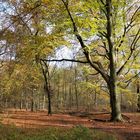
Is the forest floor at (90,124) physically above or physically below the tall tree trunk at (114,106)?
below

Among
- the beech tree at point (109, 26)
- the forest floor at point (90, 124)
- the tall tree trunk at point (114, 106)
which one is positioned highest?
the beech tree at point (109, 26)

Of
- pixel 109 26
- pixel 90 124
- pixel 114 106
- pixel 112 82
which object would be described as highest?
pixel 109 26

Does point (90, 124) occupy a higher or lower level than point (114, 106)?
lower

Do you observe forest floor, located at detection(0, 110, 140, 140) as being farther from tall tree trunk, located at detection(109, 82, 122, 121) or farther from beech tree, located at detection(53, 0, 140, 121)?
beech tree, located at detection(53, 0, 140, 121)

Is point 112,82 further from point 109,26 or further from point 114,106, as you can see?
point 109,26

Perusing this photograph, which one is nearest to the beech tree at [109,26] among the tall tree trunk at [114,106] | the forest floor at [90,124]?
the tall tree trunk at [114,106]

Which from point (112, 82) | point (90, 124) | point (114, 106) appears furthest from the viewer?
point (112, 82)

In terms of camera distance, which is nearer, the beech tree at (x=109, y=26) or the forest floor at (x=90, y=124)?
the forest floor at (x=90, y=124)

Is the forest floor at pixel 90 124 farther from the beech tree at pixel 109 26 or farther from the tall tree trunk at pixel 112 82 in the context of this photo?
the beech tree at pixel 109 26

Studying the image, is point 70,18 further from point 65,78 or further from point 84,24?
point 65,78

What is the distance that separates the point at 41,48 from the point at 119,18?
20.8 feet

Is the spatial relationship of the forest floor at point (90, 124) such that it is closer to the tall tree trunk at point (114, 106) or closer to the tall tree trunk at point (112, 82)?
the tall tree trunk at point (114, 106)

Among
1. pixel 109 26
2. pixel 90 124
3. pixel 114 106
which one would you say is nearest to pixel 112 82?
pixel 114 106

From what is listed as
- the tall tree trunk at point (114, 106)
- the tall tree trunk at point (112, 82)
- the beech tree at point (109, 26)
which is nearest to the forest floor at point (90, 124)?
the tall tree trunk at point (114, 106)
